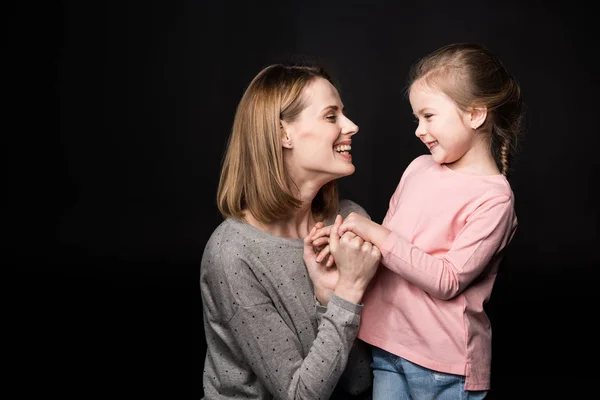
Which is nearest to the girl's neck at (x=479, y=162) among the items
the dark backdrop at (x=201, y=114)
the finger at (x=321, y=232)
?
the finger at (x=321, y=232)

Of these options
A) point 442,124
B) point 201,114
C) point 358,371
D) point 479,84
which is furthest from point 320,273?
point 201,114

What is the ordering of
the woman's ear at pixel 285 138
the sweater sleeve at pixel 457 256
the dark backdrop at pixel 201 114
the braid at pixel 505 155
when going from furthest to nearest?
1. the dark backdrop at pixel 201 114
2. the woman's ear at pixel 285 138
3. the braid at pixel 505 155
4. the sweater sleeve at pixel 457 256

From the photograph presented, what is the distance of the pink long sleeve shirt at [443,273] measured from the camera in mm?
2490

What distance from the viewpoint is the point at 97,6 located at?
5.03m

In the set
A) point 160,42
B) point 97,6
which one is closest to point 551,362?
point 160,42

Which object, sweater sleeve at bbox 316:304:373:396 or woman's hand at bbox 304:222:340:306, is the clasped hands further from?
sweater sleeve at bbox 316:304:373:396

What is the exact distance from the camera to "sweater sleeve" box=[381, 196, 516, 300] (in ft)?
8.09

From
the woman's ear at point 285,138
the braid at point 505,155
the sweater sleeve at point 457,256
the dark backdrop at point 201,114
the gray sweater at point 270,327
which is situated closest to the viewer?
the sweater sleeve at point 457,256

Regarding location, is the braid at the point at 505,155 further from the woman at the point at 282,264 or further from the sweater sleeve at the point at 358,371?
the sweater sleeve at the point at 358,371

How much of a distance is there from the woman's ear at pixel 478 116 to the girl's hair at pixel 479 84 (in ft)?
0.05

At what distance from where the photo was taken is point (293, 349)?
2.65 meters

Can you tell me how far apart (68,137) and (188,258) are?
0.99 m

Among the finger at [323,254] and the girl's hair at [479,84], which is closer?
the girl's hair at [479,84]

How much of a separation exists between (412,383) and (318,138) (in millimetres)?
Answer: 794
